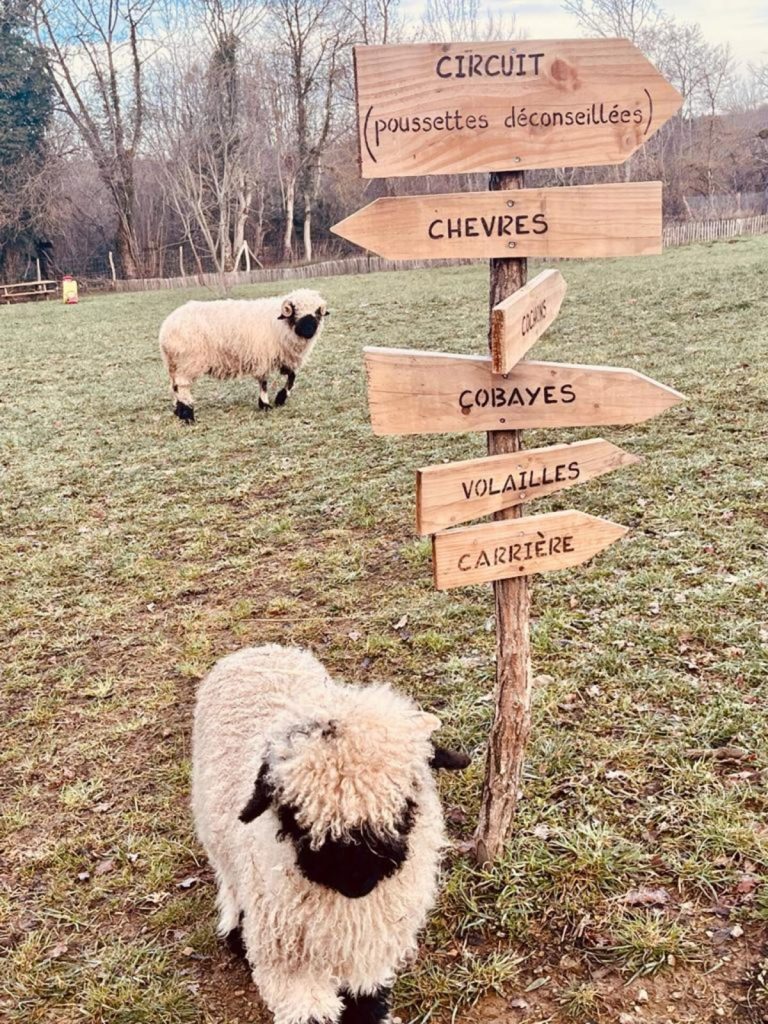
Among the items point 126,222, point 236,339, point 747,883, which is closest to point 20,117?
point 126,222

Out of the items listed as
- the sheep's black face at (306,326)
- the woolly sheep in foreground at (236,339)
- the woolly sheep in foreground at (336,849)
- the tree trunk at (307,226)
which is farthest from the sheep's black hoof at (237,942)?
the tree trunk at (307,226)

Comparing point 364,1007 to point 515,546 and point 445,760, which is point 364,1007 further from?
point 515,546

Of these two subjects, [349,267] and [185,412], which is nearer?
[185,412]

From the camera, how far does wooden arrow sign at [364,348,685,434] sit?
289cm

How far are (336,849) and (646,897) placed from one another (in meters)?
1.61

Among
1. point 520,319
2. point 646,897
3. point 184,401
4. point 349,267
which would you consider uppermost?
point 349,267

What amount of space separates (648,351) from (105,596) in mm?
9342

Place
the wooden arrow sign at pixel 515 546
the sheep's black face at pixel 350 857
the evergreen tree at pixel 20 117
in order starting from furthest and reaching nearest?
the evergreen tree at pixel 20 117, the wooden arrow sign at pixel 515 546, the sheep's black face at pixel 350 857

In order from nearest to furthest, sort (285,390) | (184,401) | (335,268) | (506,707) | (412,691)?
(506,707)
(412,691)
(184,401)
(285,390)
(335,268)

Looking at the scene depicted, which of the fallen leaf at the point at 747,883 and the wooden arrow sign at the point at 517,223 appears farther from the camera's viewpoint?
the fallen leaf at the point at 747,883

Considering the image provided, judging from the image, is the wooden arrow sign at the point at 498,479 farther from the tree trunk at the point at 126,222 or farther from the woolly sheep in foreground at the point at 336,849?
the tree trunk at the point at 126,222

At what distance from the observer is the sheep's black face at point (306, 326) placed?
12031 millimetres

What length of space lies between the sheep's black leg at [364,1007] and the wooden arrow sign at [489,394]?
6.63 feet

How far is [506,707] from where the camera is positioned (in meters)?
3.43
